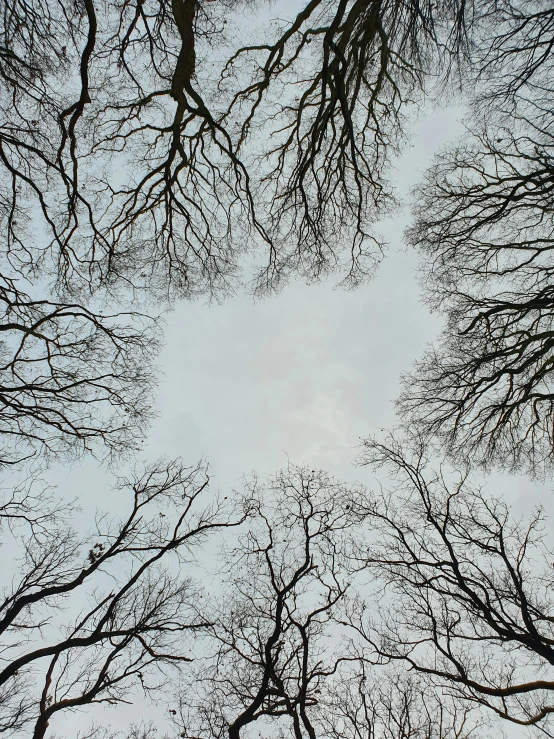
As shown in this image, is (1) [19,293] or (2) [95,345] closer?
(1) [19,293]

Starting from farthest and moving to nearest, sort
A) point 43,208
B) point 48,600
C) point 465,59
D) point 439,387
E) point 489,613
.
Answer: point 48,600
point 439,387
point 489,613
point 465,59
point 43,208

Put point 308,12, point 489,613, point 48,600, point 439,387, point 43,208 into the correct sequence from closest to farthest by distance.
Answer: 1. point 308,12
2. point 43,208
3. point 489,613
4. point 439,387
5. point 48,600

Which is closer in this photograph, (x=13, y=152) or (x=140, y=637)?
(x=13, y=152)

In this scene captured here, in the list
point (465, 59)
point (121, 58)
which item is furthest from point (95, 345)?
point (465, 59)

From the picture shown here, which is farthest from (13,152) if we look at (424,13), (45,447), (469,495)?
(469,495)

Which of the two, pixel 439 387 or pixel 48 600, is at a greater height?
pixel 439 387

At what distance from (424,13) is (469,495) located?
854 centimetres

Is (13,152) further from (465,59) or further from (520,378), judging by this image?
(520,378)

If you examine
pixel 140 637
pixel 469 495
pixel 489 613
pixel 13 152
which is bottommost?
pixel 140 637

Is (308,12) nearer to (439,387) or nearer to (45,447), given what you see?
(439,387)

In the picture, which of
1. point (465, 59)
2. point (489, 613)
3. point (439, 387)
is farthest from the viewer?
point (439, 387)

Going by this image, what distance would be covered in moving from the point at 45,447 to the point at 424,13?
847 centimetres

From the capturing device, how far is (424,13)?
18.4 ft

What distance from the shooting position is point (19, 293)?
5902 millimetres
